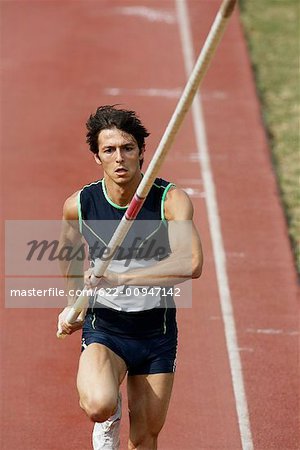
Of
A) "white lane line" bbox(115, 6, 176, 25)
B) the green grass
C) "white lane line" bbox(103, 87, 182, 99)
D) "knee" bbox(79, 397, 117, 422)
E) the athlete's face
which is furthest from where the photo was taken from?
"white lane line" bbox(115, 6, 176, 25)

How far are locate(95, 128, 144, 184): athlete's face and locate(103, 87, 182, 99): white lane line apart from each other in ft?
26.7

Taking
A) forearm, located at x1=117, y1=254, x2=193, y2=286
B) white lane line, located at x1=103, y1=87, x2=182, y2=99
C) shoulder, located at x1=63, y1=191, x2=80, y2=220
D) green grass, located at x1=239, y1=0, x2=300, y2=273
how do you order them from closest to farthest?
forearm, located at x1=117, y1=254, x2=193, y2=286, shoulder, located at x1=63, y1=191, x2=80, y2=220, green grass, located at x1=239, y1=0, x2=300, y2=273, white lane line, located at x1=103, y1=87, x2=182, y2=99

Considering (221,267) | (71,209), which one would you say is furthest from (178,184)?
(71,209)

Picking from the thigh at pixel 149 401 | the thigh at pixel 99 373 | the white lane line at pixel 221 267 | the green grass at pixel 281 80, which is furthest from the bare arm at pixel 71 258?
the green grass at pixel 281 80

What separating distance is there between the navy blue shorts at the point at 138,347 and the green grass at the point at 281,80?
176 inches

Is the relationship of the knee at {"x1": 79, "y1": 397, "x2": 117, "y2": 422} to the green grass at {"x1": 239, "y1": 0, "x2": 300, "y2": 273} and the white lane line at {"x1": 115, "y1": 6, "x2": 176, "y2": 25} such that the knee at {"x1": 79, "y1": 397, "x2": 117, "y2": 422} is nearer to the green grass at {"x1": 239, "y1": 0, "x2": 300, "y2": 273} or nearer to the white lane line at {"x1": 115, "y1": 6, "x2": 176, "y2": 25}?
the green grass at {"x1": 239, "y1": 0, "x2": 300, "y2": 273}

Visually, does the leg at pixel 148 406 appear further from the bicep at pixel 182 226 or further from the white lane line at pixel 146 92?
the white lane line at pixel 146 92

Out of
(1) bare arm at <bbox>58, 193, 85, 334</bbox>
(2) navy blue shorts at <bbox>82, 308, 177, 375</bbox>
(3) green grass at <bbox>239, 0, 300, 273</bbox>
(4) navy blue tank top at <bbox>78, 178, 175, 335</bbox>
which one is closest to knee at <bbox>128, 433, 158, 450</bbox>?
(2) navy blue shorts at <bbox>82, 308, 177, 375</bbox>

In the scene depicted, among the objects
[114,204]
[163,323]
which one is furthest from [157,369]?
[114,204]

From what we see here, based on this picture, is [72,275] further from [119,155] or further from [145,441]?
[145,441]

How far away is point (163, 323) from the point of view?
667 centimetres

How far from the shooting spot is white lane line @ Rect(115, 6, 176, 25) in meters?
17.5

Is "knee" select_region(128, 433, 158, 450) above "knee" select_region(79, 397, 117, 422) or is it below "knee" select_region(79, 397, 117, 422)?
below

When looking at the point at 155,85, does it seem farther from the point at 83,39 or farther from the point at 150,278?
the point at 150,278
